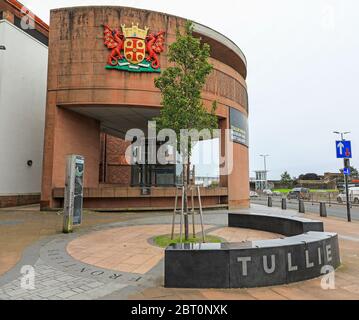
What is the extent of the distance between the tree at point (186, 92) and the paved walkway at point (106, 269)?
2.34 metres

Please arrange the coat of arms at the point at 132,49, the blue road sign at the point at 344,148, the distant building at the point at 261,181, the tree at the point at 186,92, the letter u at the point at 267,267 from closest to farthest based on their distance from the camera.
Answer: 1. the letter u at the point at 267,267
2. the tree at the point at 186,92
3. the blue road sign at the point at 344,148
4. the coat of arms at the point at 132,49
5. the distant building at the point at 261,181

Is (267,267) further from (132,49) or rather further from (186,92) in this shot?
(132,49)

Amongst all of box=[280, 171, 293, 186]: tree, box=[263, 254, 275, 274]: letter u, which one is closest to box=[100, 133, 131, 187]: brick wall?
box=[263, 254, 275, 274]: letter u

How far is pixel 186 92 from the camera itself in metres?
8.16

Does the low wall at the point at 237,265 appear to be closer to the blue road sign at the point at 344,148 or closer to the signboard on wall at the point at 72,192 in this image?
the signboard on wall at the point at 72,192

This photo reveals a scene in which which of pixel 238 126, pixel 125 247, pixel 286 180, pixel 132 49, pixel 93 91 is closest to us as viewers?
pixel 125 247

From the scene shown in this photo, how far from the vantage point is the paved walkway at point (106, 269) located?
424cm

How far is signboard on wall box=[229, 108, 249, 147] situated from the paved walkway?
12.8 metres

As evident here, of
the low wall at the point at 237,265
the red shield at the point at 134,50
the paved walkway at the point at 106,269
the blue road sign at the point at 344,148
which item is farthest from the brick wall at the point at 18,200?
the blue road sign at the point at 344,148

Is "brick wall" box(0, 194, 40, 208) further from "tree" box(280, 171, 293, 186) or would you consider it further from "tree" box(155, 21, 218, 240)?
"tree" box(280, 171, 293, 186)

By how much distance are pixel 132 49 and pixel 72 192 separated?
37.9 ft

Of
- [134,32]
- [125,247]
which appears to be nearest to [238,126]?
[134,32]

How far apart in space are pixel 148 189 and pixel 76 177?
8214 mm
